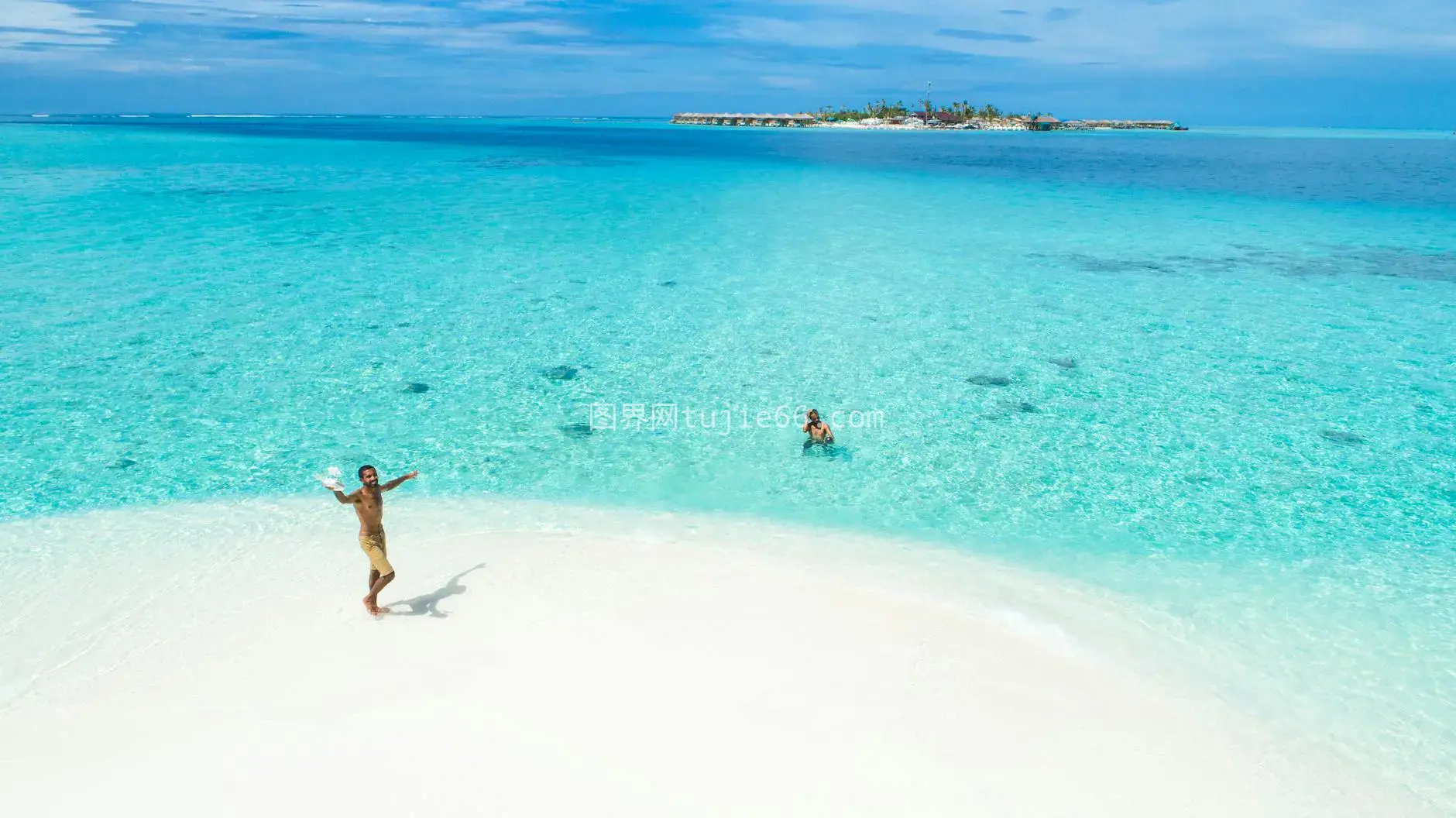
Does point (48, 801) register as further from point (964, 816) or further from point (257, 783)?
point (964, 816)

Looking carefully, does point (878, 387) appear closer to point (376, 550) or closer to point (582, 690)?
point (582, 690)

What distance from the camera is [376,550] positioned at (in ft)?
25.2

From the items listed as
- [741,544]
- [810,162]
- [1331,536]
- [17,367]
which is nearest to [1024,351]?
[1331,536]

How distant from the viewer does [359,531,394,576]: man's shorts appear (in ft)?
25.2

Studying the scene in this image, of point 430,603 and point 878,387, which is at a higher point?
point 878,387

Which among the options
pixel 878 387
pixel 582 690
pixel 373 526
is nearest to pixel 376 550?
pixel 373 526

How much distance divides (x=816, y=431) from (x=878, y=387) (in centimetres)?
304

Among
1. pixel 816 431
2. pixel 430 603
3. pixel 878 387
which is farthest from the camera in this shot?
pixel 878 387

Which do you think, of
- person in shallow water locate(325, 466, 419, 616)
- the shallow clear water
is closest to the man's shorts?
person in shallow water locate(325, 466, 419, 616)

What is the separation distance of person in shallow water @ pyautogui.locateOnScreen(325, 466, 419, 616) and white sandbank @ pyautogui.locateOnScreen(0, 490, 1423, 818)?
0.32 m

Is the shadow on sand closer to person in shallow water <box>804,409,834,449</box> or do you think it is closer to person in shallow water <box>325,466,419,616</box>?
person in shallow water <box>325,466,419,616</box>

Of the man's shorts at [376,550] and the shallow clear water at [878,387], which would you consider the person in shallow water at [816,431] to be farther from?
the man's shorts at [376,550]

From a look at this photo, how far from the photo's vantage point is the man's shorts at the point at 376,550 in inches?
302

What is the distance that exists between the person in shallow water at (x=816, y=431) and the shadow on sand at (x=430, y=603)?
18.0 feet
